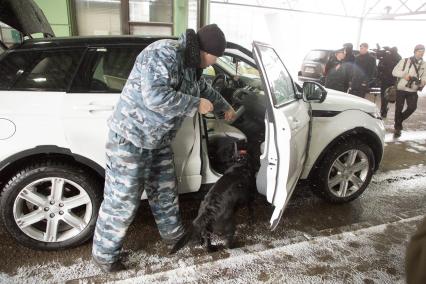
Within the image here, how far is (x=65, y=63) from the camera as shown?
237 centimetres

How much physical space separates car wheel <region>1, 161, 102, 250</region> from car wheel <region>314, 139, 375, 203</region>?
215cm

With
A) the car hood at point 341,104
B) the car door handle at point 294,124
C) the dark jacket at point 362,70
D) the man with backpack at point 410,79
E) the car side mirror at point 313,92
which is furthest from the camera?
the dark jacket at point 362,70

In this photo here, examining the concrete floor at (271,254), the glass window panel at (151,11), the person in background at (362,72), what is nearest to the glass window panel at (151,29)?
the glass window panel at (151,11)

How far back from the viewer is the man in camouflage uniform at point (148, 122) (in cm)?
192

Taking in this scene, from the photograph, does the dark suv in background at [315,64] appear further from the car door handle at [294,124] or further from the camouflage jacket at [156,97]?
the camouflage jacket at [156,97]

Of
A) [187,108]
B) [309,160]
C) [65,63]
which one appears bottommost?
[309,160]

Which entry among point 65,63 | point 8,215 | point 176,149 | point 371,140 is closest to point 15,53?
point 65,63

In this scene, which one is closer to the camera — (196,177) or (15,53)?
(15,53)

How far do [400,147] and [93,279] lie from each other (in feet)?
18.2

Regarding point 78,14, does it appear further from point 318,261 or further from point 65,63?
point 318,261

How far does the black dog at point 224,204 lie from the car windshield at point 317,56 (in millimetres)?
9434

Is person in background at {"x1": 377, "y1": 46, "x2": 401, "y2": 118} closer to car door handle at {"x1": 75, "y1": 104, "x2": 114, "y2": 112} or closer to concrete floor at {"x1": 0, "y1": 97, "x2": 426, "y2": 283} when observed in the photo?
concrete floor at {"x1": 0, "y1": 97, "x2": 426, "y2": 283}

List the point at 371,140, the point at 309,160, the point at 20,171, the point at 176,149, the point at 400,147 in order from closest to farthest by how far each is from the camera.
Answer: the point at 20,171 → the point at 176,149 → the point at 309,160 → the point at 371,140 → the point at 400,147

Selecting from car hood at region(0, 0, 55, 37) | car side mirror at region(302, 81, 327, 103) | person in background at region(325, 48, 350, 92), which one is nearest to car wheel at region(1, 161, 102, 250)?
car hood at region(0, 0, 55, 37)
